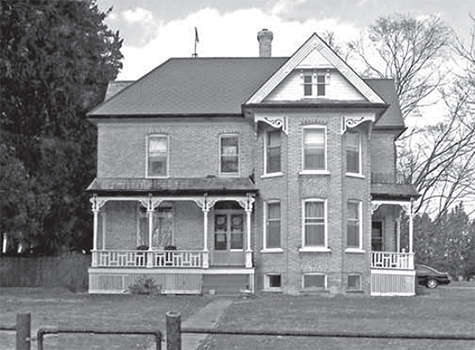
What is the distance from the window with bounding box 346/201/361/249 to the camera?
105 ft

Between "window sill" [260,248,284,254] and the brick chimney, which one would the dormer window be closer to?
"window sill" [260,248,284,254]

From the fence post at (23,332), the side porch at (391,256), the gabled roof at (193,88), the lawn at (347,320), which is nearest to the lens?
the fence post at (23,332)

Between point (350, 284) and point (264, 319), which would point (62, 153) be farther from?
point (264, 319)

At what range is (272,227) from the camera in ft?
106

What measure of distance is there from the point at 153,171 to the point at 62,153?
596 centimetres

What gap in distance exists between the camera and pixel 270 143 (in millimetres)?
32312

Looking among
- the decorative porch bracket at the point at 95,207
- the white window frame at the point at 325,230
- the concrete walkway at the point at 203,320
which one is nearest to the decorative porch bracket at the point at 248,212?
the white window frame at the point at 325,230

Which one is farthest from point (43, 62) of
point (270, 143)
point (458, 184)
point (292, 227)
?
point (458, 184)

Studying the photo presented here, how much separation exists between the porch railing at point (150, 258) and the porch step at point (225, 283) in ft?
2.05

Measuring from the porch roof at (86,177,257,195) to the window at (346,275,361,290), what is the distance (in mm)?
4600

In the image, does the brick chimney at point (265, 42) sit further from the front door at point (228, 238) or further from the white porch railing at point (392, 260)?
the white porch railing at point (392, 260)

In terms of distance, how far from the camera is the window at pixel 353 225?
31.9 m

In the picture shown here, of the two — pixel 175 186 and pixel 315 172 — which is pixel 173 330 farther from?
pixel 175 186

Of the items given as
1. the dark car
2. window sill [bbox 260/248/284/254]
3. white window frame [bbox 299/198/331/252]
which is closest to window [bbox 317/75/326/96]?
white window frame [bbox 299/198/331/252]
